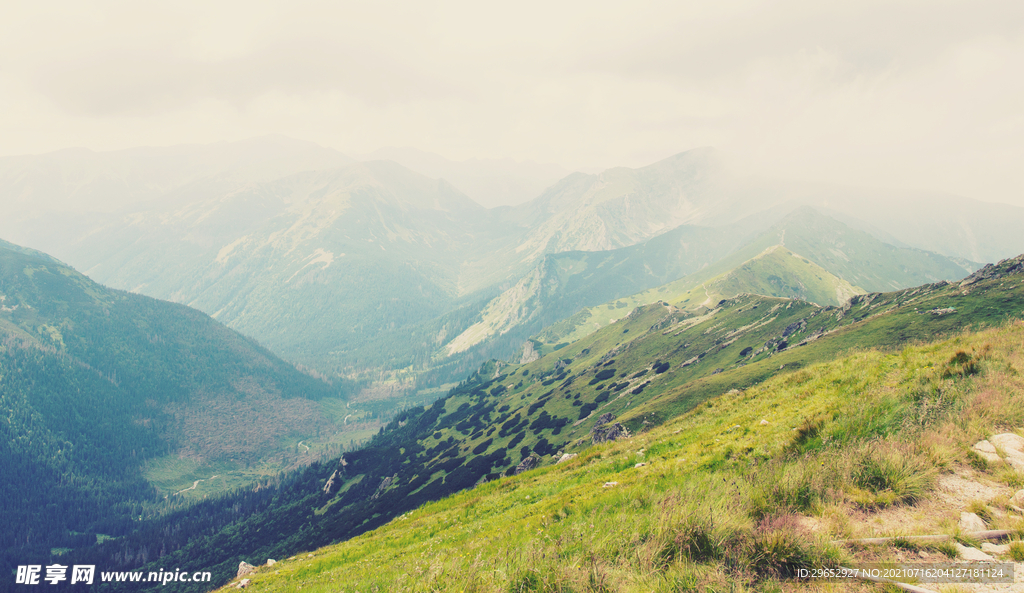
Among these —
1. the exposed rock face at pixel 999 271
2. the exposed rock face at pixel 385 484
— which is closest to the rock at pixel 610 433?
the exposed rock face at pixel 999 271

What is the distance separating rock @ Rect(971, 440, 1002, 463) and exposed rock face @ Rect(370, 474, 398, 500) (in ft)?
477

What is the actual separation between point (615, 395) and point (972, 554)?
3976 inches

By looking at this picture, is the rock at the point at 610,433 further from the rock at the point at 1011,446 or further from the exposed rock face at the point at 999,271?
the exposed rock face at the point at 999,271

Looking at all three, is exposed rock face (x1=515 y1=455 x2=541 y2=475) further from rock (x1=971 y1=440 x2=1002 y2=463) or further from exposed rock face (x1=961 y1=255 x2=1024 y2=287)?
exposed rock face (x1=961 y1=255 x2=1024 y2=287)

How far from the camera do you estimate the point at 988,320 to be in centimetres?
5559

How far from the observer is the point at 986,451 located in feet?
37.0

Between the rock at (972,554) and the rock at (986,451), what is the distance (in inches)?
191

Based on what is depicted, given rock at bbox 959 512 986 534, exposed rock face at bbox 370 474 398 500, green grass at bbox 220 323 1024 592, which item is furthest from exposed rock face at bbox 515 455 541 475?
exposed rock face at bbox 370 474 398 500

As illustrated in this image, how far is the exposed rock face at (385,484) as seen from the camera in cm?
13400

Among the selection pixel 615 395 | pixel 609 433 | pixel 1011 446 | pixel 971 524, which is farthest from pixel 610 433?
pixel 971 524

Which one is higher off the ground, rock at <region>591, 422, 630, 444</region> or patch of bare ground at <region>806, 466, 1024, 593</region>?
patch of bare ground at <region>806, 466, 1024, 593</region>

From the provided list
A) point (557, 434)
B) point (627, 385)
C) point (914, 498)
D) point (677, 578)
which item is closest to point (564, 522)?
point (677, 578)

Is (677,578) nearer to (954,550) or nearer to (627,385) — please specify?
(954,550)

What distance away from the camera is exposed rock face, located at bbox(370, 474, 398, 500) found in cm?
13400
